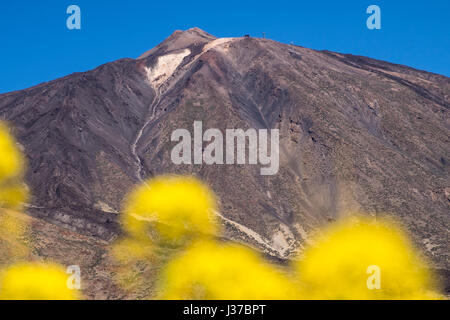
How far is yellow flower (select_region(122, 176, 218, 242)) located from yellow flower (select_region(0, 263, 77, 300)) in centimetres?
1539

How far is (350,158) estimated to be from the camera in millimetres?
→ 113625

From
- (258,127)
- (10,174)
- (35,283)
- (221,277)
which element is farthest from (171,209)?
(35,283)

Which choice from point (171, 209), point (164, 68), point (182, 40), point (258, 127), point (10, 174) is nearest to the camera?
point (171, 209)

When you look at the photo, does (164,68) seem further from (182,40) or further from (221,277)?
(221,277)

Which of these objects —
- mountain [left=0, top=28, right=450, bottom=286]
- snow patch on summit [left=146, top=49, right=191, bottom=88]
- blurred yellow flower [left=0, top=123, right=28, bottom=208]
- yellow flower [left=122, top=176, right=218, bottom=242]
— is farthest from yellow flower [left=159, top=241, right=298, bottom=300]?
snow patch on summit [left=146, top=49, right=191, bottom=88]

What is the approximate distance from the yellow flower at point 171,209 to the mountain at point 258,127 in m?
2.11

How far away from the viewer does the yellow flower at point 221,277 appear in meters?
65.9

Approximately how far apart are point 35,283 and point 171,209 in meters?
33.1

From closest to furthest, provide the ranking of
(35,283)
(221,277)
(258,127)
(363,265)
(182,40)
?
1. (35,283)
2. (221,277)
3. (363,265)
4. (258,127)
5. (182,40)

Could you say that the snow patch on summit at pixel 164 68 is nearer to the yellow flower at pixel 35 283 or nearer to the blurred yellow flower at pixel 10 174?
the blurred yellow flower at pixel 10 174

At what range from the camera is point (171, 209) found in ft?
317
